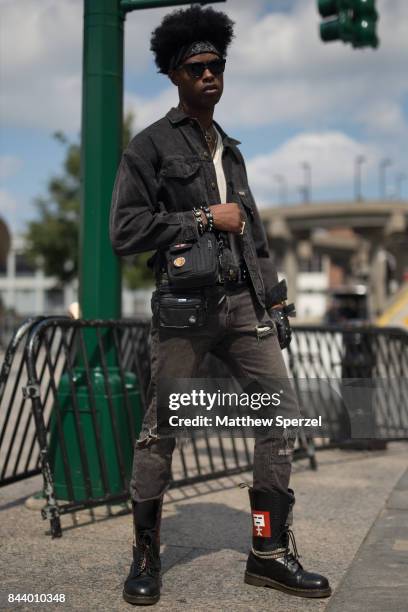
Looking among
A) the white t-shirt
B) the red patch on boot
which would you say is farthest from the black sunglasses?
the red patch on boot

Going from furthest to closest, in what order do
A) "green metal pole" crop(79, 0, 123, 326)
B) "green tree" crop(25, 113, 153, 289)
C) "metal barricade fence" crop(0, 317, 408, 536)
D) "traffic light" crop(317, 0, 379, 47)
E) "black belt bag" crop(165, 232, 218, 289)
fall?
"green tree" crop(25, 113, 153, 289) < "traffic light" crop(317, 0, 379, 47) < "green metal pole" crop(79, 0, 123, 326) < "metal barricade fence" crop(0, 317, 408, 536) < "black belt bag" crop(165, 232, 218, 289)

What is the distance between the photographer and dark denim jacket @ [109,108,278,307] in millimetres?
3031

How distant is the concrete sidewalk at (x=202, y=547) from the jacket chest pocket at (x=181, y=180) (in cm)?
152

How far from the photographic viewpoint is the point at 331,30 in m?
6.49

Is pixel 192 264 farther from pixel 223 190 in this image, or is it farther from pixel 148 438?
pixel 148 438

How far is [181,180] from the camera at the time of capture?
3117 millimetres

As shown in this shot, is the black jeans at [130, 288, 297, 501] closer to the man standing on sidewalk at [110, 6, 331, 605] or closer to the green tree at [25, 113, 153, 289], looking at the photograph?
the man standing on sidewalk at [110, 6, 331, 605]

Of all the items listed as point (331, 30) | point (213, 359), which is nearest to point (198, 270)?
point (213, 359)

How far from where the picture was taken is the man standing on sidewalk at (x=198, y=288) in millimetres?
3061

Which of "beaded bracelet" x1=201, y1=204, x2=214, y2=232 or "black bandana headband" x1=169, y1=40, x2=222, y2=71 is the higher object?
"black bandana headband" x1=169, y1=40, x2=222, y2=71

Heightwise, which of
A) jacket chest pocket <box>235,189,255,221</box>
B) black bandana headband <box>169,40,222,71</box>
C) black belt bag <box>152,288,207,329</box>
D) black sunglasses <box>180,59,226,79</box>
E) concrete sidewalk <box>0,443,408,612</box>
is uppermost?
black bandana headband <box>169,40,222,71</box>

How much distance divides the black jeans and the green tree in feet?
88.6

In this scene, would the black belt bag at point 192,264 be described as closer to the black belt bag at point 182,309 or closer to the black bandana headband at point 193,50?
the black belt bag at point 182,309

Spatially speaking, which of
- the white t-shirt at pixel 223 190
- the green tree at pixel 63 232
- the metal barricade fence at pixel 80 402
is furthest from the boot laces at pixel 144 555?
the green tree at pixel 63 232
